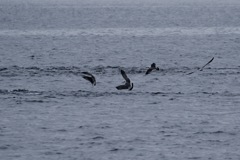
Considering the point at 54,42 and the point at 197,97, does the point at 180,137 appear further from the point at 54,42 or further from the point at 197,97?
the point at 54,42

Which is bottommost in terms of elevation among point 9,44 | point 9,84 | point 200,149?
point 200,149

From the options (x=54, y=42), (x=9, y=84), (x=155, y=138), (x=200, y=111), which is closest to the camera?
(x=155, y=138)

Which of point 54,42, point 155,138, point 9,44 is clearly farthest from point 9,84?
point 54,42

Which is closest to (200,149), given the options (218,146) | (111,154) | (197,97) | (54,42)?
(218,146)

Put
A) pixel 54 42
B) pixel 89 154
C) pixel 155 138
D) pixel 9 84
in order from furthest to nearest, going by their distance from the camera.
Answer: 1. pixel 54 42
2. pixel 9 84
3. pixel 155 138
4. pixel 89 154

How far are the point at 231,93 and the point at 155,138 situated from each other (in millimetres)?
5582

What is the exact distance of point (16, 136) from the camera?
13.4 m

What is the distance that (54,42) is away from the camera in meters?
38.5

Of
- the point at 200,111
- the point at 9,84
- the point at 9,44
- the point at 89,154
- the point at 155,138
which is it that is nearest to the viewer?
the point at 89,154

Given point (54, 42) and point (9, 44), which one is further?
point (54, 42)

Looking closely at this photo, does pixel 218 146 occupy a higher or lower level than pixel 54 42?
lower

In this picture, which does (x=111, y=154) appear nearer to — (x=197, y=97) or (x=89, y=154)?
(x=89, y=154)

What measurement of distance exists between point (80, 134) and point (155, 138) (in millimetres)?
1483

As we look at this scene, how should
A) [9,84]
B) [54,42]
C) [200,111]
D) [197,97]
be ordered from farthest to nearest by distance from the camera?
[54,42]
[9,84]
[197,97]
[200,111]
